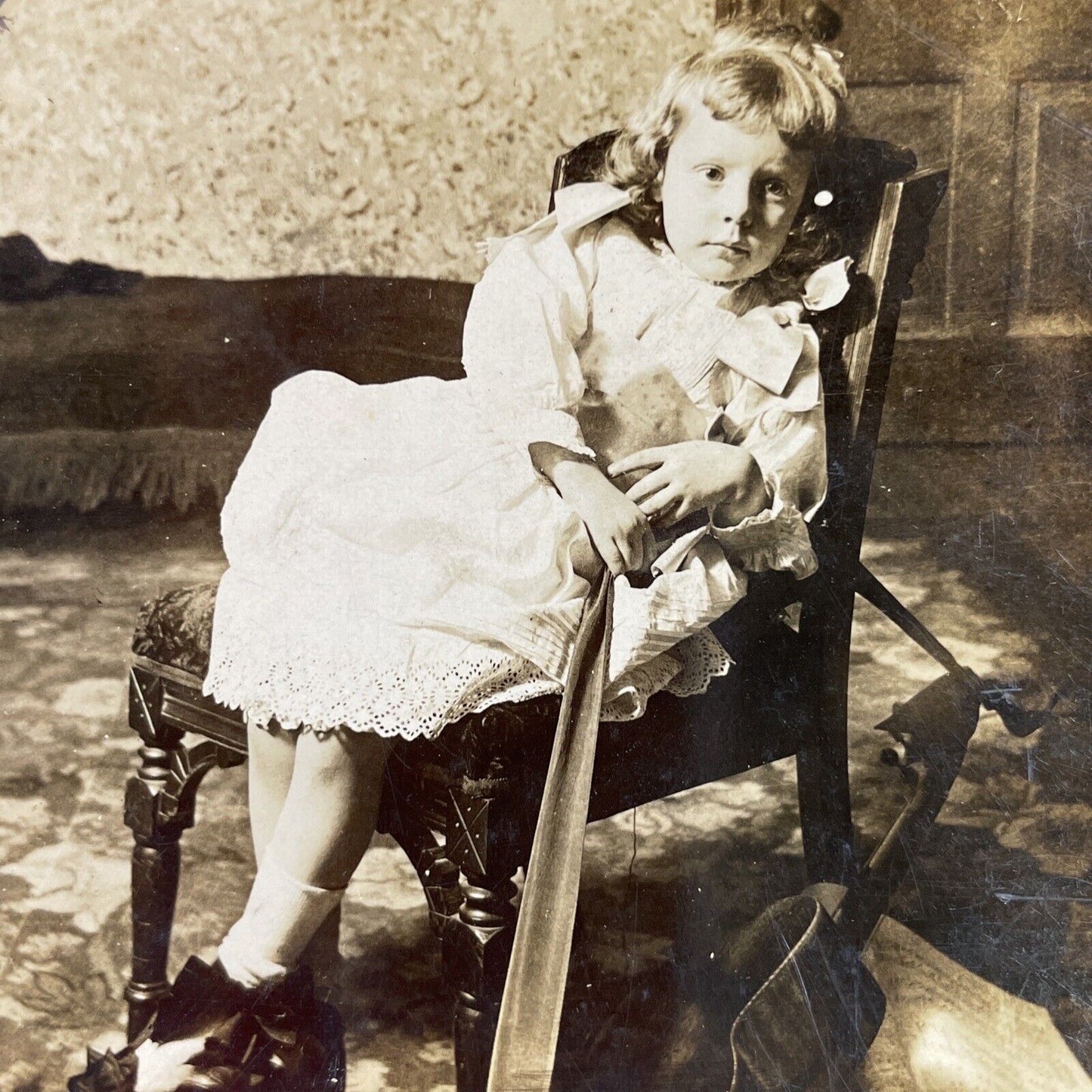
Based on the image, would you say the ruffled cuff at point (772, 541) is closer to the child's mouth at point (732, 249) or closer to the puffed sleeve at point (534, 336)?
the puffed sleeve at point (534, 336)

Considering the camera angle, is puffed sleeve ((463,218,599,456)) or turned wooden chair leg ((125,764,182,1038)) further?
turned wooden chair leg ((125,764,182,1038))

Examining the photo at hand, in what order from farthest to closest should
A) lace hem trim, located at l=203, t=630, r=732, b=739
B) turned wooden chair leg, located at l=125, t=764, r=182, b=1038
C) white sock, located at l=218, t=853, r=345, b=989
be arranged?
turned wooden chair leg, located at l=125, t=764, r=182, b=1038, white sock, located at l=218, t=853, r=345, b=989, lace hem trim, located at l=203, t=630, r=732, b=739

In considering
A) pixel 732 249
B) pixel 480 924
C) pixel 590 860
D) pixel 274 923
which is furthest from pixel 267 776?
pixel 732 249

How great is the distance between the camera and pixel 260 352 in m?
1.60

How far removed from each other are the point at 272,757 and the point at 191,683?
17cm

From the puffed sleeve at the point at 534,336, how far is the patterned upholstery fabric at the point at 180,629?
49cm

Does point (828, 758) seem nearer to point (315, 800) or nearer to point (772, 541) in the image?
point (772, 541)

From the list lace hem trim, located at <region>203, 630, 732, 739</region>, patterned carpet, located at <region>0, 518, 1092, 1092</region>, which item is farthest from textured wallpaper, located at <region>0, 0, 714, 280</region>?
lace hem trim, located at <region>203, 630, 732, 739</region>

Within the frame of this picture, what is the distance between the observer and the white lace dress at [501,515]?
4.62ft

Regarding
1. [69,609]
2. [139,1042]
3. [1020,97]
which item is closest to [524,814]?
[139,1042]

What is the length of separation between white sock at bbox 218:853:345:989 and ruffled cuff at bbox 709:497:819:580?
0.70 meters

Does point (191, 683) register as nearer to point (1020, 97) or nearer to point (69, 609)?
point (69, 609)

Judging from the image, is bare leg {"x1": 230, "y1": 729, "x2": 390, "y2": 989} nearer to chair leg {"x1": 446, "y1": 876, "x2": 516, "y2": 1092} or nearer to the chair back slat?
chair leg {"x1": 446, "y1": 876, "x2": 516, "y2": 1092}

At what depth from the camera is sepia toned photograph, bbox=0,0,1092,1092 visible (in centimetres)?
144
